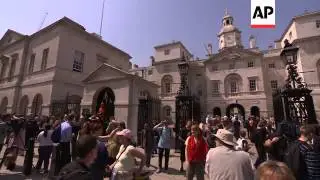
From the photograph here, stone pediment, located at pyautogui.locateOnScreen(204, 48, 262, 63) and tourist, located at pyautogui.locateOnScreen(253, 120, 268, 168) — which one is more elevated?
stone pediment, located at pyautogui.locateOnScreen(204, 48, 262, 63)

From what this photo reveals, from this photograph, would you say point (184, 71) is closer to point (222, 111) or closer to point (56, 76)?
point (56, 76)

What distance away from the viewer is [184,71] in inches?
454

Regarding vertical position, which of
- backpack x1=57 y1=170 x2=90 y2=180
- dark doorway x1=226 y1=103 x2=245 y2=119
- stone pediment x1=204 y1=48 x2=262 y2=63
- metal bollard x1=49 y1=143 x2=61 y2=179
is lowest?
metal bollard x1=49 y1=143 x2=61 y2=179

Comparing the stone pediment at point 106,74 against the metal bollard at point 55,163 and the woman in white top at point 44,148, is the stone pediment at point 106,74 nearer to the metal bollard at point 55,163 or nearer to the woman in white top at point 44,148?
the woman in white top at point 44,148

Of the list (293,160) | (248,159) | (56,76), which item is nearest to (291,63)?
(293,160)

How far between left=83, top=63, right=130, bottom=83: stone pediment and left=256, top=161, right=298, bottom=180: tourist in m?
13.8

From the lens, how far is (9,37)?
27359 millimetres

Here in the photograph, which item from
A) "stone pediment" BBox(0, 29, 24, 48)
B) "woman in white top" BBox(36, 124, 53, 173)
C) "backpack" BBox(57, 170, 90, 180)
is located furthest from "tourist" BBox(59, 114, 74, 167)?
"stone pediment" BBox(0, 29, 24, 48)

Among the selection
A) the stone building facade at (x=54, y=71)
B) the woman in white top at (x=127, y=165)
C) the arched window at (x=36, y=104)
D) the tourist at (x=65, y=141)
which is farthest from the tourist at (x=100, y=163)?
the arched window at (x=36, y=104)

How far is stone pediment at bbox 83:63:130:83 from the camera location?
1549 cm

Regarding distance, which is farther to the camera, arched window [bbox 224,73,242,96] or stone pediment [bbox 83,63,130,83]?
arched window [bbox 224,73,242,96]

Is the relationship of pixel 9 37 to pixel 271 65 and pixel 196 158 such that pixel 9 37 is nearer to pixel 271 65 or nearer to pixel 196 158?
pixel 196 158

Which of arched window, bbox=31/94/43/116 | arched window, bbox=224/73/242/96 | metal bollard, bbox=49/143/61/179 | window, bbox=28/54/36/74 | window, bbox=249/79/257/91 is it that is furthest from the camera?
arched window, bbox=224/73/242/96

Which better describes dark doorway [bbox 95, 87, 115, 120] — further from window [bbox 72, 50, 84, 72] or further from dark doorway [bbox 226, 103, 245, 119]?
dark doorway [bbox 226, 103, 245, 119]
